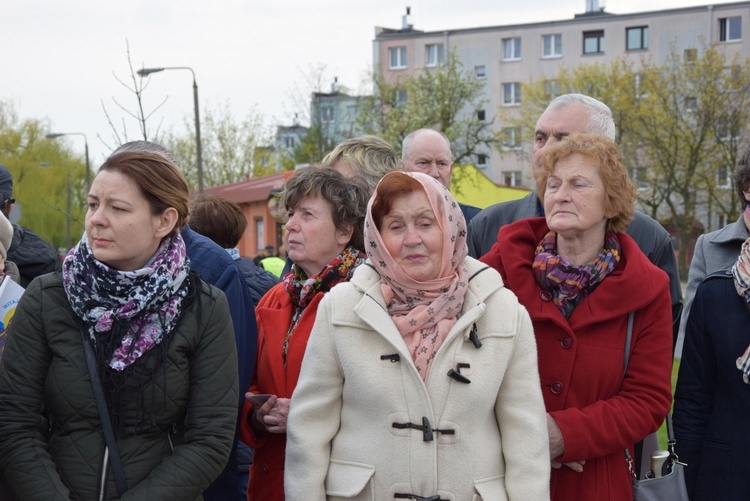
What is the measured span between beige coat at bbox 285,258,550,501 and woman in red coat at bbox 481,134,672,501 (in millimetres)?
334

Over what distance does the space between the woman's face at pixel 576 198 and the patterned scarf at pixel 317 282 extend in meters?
0.96

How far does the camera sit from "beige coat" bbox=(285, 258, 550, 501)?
359 centimetres

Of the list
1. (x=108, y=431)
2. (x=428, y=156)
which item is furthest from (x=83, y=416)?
(x=428, y=156)

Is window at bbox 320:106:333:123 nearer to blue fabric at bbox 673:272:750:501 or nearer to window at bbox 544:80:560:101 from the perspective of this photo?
window at bbox 544:80:560:101

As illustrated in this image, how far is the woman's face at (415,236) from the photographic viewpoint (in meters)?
3.76

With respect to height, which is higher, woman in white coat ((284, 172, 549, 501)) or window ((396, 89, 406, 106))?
window ((396, 89, 406, 106))

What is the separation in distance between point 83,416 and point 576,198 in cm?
216

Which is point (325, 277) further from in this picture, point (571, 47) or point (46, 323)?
point (571, 47)

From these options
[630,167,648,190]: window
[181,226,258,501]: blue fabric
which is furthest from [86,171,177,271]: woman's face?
[630,167,648,190]: window

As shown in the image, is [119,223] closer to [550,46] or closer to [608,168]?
[608,168]

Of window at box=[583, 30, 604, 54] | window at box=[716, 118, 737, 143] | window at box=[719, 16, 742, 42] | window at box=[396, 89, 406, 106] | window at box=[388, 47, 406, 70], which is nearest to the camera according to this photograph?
window at box=[716, 118, 737, 143]

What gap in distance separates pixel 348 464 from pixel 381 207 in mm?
1015

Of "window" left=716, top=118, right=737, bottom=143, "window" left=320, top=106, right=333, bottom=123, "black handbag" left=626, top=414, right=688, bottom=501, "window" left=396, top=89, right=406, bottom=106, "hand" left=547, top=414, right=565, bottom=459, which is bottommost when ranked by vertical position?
"black handbag" left=626, top=414, right=688, bottom=501

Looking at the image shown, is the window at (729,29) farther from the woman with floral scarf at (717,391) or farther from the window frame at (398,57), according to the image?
the woman with floral scarf at (717,391)
